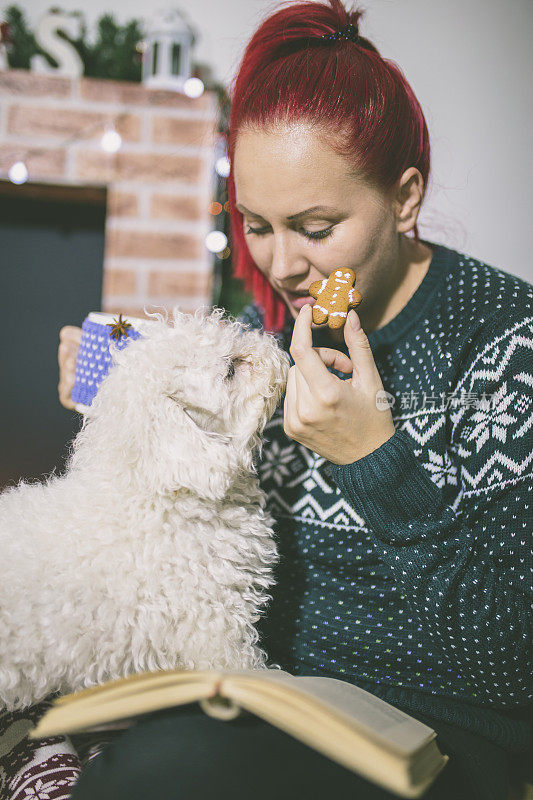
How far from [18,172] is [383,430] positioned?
1838 mm

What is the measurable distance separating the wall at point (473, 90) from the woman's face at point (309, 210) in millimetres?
1103

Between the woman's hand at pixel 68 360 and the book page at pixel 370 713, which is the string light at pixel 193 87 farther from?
the book page at pixel 370 713

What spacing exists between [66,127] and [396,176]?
61.5 inches

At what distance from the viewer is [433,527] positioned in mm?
788

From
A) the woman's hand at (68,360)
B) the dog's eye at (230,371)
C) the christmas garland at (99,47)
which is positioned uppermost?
the christmas garland at (99,47)

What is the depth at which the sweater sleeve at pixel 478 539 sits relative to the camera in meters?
0.79

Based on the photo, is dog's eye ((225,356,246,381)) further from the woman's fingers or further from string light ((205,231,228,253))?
string light ((205,231,228,253))

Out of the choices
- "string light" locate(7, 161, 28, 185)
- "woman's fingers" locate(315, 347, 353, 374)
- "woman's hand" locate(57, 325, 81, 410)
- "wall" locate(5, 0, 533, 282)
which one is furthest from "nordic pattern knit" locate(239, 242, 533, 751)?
"string light" locate(7, 161, 28, 185)

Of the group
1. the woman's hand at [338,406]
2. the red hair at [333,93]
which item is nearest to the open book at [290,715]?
the woman's hand at [338,406]

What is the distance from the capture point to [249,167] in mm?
990

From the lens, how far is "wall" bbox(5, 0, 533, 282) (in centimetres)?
201

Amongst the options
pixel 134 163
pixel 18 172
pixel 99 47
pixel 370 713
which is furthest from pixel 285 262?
pixel 99 47

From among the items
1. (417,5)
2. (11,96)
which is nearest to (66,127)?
(11,96)

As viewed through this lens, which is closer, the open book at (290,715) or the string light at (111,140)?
the open book at (290,715)
